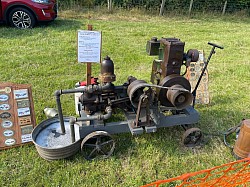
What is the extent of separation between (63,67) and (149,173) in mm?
3426

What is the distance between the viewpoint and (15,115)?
3156mm

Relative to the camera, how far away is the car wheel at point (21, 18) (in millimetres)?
7875

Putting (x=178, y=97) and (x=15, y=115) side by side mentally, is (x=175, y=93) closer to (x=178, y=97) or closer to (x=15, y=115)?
(x=178, y=97)

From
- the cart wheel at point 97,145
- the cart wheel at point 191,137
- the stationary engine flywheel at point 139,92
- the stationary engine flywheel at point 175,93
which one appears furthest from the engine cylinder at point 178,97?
the cart wheel at point 97,145

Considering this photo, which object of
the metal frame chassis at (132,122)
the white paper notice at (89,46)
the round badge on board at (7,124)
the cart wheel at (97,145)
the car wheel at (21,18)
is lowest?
the cart wheel at (97,145)

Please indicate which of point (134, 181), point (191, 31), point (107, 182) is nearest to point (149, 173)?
point (134, 181)

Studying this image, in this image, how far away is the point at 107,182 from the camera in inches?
111

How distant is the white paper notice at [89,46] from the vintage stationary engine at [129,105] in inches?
11.4

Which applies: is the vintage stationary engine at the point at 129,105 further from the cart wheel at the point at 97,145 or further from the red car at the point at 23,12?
the red car at the point at 23,12

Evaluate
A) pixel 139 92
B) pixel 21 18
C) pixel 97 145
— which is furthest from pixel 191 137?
pixel 21 18

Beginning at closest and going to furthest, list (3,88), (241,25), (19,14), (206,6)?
(3,88), (19,14), (241,25), (206,6)

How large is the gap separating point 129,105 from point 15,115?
4.74 feet

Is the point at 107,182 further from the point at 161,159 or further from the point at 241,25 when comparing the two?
the point at 241,25

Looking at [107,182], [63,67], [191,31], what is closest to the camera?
[107,182]
